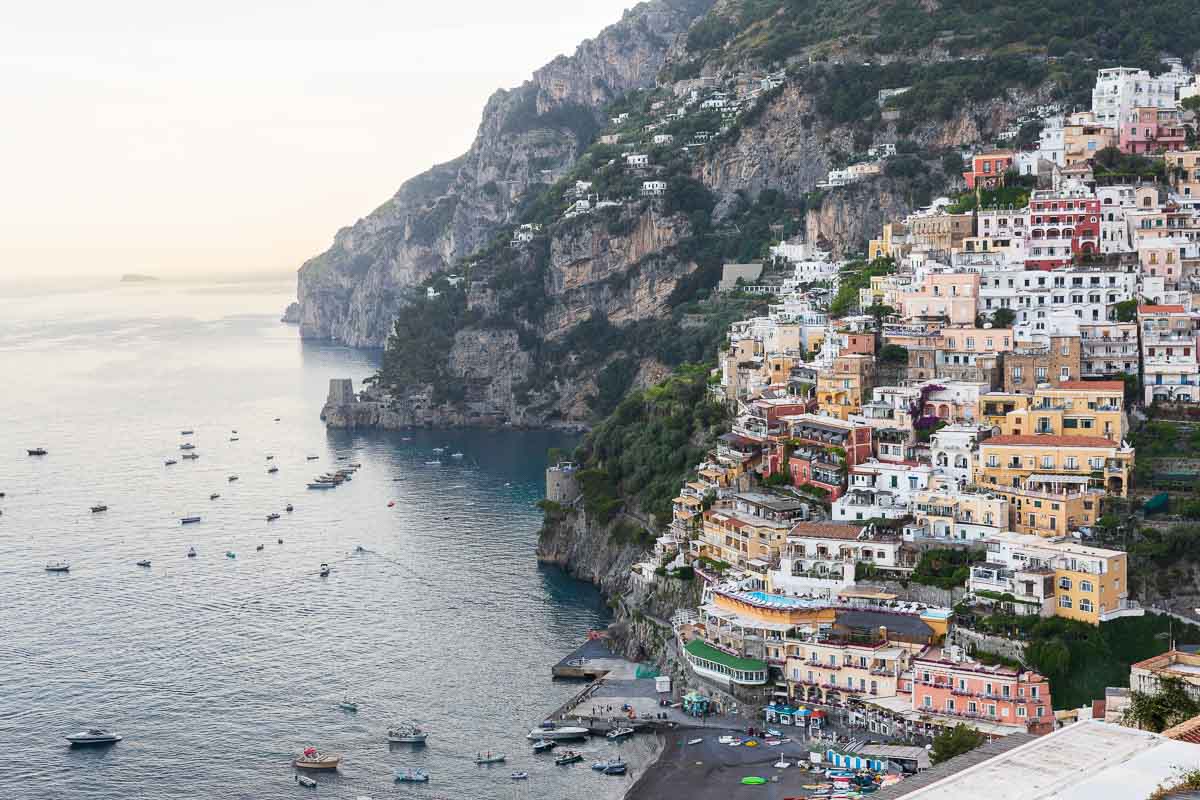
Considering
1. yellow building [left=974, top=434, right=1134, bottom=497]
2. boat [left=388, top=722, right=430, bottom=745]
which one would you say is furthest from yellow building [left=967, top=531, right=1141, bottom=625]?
boat [left=388, top=722, right=430, bottom=745]

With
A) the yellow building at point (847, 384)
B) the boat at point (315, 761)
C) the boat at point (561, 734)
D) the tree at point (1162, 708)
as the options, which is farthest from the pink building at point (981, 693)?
the boat at point (315, 761)

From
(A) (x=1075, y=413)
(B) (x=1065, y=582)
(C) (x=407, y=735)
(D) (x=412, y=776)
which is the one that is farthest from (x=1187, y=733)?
(C) (x=407, y=735)

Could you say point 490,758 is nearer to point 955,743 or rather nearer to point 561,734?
point 561,734

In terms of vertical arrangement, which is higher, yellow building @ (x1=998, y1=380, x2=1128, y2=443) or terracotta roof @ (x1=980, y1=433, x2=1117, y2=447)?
yellow building @ (x1=998, y1=380, x2=1128, y2=443)

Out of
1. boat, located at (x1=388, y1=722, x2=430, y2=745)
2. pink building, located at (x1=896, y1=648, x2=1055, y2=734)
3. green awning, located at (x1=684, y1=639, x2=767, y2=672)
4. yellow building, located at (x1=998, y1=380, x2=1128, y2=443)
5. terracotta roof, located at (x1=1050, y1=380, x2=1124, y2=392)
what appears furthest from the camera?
terracotta roof, located at (x1=1050, y1=380, x2=1124, y2=392)

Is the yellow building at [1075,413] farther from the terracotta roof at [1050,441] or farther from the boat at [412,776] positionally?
the boat at [412,776]

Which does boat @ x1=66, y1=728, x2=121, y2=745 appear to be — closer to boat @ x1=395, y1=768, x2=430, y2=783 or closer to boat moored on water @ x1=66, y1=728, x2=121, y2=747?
boat moored on water @ x1=66, y1=728, x2=121, y2=747
